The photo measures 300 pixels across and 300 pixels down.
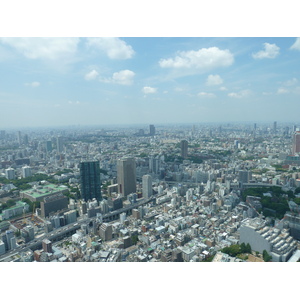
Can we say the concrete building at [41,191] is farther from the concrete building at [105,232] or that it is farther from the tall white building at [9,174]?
the concrete building at [105,232]

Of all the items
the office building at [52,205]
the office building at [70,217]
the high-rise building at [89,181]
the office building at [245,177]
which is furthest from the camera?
the office building at [245,177]

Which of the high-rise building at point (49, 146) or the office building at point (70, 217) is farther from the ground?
the high-rise building at point (49, 146)

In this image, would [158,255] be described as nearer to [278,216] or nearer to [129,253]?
[129,253]

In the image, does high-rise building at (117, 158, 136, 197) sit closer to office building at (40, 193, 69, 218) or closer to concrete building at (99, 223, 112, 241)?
office building at (40, 193, 69, 218)

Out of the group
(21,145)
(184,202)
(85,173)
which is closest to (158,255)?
(184,202)

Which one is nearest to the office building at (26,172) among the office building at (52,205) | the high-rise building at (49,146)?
the high-rise building at (49,146)

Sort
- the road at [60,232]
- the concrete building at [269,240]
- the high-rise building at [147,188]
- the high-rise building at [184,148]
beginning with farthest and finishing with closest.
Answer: the high-rise building at [184,148] → the high-rise building at [147,188] → the road at [60,232] → the concrete building at [269,240]

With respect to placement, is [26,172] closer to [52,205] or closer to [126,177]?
[52,205]
